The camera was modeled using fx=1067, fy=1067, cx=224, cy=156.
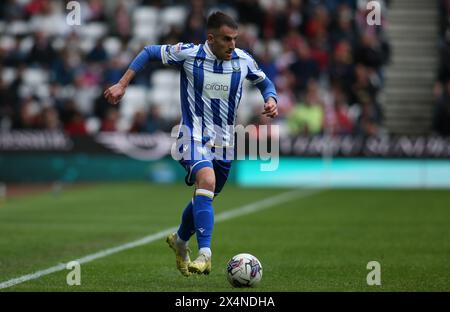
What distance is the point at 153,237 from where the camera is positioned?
13164 mm

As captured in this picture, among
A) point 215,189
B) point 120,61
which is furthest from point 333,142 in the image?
point 215,189

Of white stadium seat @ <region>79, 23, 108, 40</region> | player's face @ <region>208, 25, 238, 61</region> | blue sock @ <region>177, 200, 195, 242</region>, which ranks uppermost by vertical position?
white stadium seat @ <region>79, 23, 108, 40</region>

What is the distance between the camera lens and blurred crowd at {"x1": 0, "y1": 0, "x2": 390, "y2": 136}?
24594 mm

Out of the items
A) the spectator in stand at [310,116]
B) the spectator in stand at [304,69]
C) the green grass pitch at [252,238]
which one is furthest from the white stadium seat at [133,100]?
the green grass pitch at [252,238]

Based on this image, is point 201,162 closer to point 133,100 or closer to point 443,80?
point 443,80

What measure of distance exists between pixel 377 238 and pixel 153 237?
109 inches

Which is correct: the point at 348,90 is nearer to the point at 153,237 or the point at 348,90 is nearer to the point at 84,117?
the point at 84,117

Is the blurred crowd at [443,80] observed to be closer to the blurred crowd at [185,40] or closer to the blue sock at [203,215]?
the blurred crowd at [185,40]

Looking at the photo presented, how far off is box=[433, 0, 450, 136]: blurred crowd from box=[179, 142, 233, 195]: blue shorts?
1479 centimetres

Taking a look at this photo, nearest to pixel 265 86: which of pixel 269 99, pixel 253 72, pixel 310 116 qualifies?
pixel 253 72

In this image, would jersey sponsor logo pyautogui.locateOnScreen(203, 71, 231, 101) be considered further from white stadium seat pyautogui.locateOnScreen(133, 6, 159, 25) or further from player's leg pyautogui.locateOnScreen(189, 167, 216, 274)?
white stadium seat pyautogui.locateOnScreen(133, 6, 159, 25)

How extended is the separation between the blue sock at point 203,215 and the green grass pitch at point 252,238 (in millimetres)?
402

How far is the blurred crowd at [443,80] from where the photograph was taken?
77.8ft

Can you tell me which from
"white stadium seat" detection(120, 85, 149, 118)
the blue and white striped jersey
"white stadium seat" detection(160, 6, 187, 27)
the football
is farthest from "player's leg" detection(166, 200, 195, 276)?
"white stadium seat" detection(160, 6, 187, 27)
